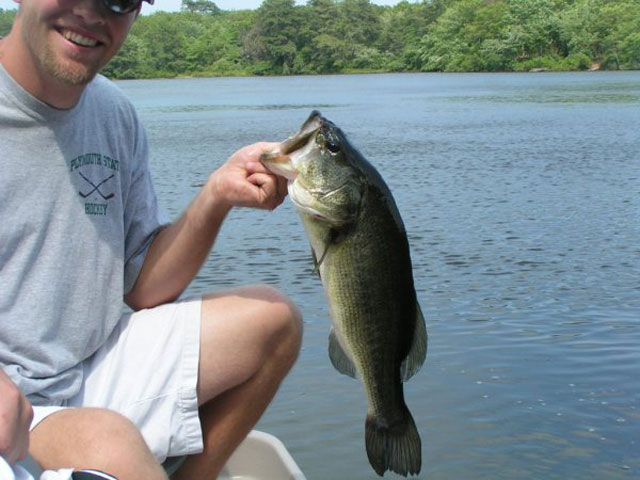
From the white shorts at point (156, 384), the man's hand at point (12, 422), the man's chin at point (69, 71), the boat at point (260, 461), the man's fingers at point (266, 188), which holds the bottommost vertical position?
the boat at point (260, 461)

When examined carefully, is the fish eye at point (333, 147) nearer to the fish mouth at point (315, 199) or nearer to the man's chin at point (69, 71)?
the fish mouth at point (315, 199)

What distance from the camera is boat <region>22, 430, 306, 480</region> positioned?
3.49 meters

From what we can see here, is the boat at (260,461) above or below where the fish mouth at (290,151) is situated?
below

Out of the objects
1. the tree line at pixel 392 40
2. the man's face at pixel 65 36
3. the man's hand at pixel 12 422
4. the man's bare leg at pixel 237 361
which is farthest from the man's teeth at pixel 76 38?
the tree line at pixel 392 40

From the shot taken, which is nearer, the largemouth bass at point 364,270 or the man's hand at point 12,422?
the man's hand at point 12,422

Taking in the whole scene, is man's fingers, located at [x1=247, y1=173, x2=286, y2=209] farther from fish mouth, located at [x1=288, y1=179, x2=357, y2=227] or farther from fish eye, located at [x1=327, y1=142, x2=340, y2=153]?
fish eye, located at [x1=327, y1=142, x2=340, y2=153]

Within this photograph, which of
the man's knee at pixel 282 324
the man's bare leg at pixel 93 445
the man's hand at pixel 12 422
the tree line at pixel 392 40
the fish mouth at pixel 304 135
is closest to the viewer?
the man's hand at pixel 12 422

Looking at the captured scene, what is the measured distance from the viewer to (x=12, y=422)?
219 centimetres

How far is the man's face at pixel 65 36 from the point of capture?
2.87 meters

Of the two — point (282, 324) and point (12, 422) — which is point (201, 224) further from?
point (12, 422)

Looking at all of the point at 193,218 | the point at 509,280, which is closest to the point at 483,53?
the point at 509,280

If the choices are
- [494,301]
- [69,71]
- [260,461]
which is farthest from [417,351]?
[494,301]

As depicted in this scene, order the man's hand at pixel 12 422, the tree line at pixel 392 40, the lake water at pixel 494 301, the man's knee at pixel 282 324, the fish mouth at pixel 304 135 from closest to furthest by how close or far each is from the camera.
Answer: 1. the man's hand at pixel 12 422
2. the fish mouth at pixel 304 135
3. the man's knee at pixel 282 324
4. the lake water at pixel 494 301
5. the tree line at pixel 392 40

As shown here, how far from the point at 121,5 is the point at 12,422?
1432 millimetres
